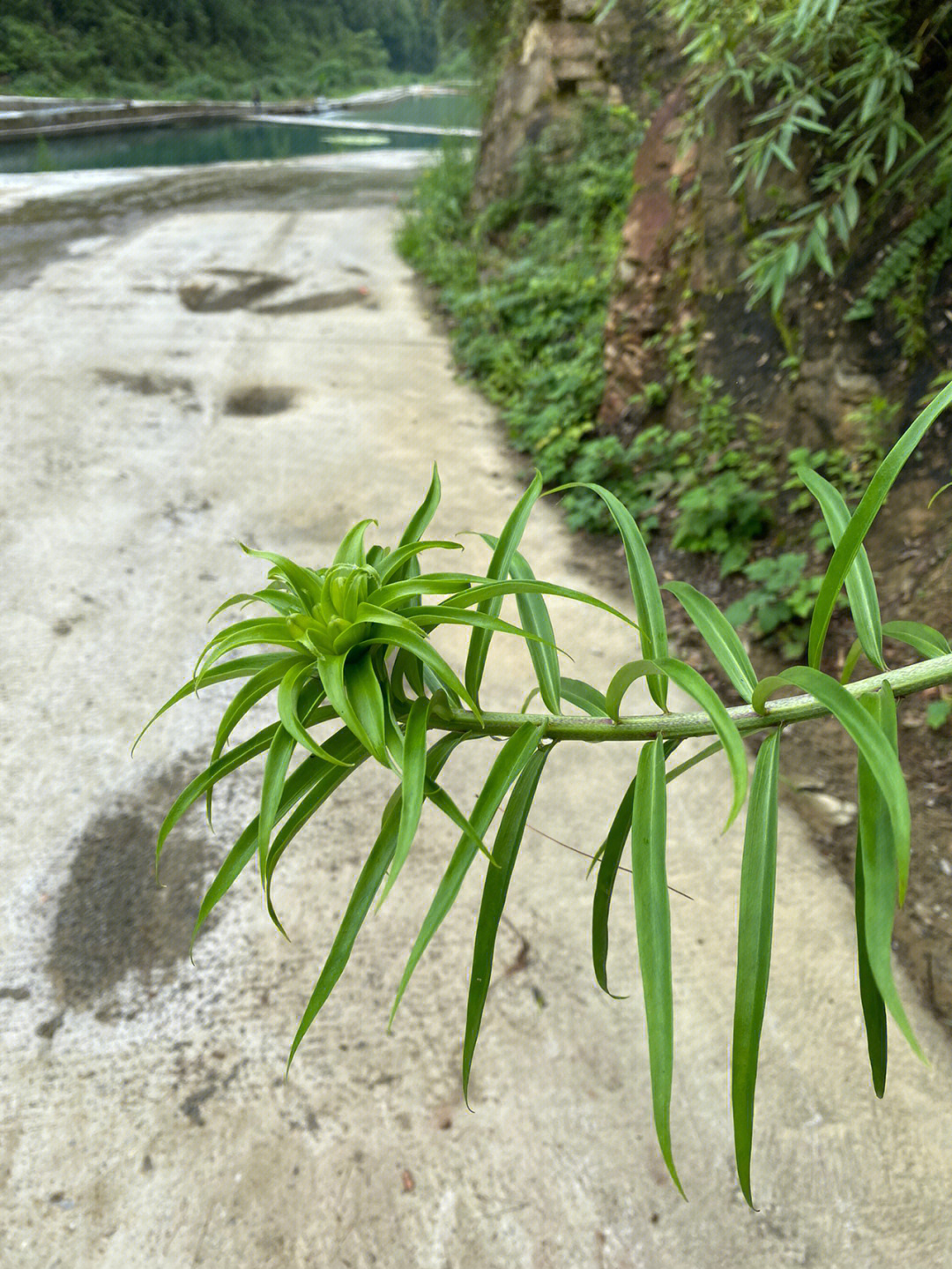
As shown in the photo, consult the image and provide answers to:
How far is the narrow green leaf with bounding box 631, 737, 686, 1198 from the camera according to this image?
2.14 feet

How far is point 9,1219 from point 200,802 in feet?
3.13

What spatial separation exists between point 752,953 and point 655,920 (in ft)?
0.26

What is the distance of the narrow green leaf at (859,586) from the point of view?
0.86 metres

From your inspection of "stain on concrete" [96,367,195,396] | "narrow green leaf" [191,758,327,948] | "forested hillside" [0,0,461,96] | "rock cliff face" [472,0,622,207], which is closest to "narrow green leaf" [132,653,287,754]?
"narrow green leaf" [191,758,327,948]

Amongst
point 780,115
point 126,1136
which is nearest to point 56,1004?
point 126,1136

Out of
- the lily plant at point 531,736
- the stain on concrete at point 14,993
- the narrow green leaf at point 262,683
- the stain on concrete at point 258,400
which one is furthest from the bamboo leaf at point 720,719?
the stain on concrete at point 258,400

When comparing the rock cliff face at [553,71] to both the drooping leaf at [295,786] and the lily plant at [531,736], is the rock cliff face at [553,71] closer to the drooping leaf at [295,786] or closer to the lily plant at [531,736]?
the lily plant at [531,736]

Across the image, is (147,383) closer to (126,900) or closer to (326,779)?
(126,900)

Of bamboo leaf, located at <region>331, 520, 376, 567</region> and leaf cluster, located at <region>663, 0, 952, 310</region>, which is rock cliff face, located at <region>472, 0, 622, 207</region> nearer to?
leaf cluster, located at <region>663, 0, 952, 310</region>

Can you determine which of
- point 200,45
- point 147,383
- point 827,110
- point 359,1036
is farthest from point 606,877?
point 200,45

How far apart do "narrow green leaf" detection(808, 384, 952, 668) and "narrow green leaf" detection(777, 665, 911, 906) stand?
0.07m

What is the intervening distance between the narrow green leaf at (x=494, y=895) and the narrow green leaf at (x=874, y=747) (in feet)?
0.86

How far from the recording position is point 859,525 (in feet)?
2.50

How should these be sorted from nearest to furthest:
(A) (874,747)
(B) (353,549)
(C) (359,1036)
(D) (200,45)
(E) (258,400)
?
(A) (874,747)
(B) (353,549)
(C) (359,1036)
(E) (258,400)
(D) (200,45)
